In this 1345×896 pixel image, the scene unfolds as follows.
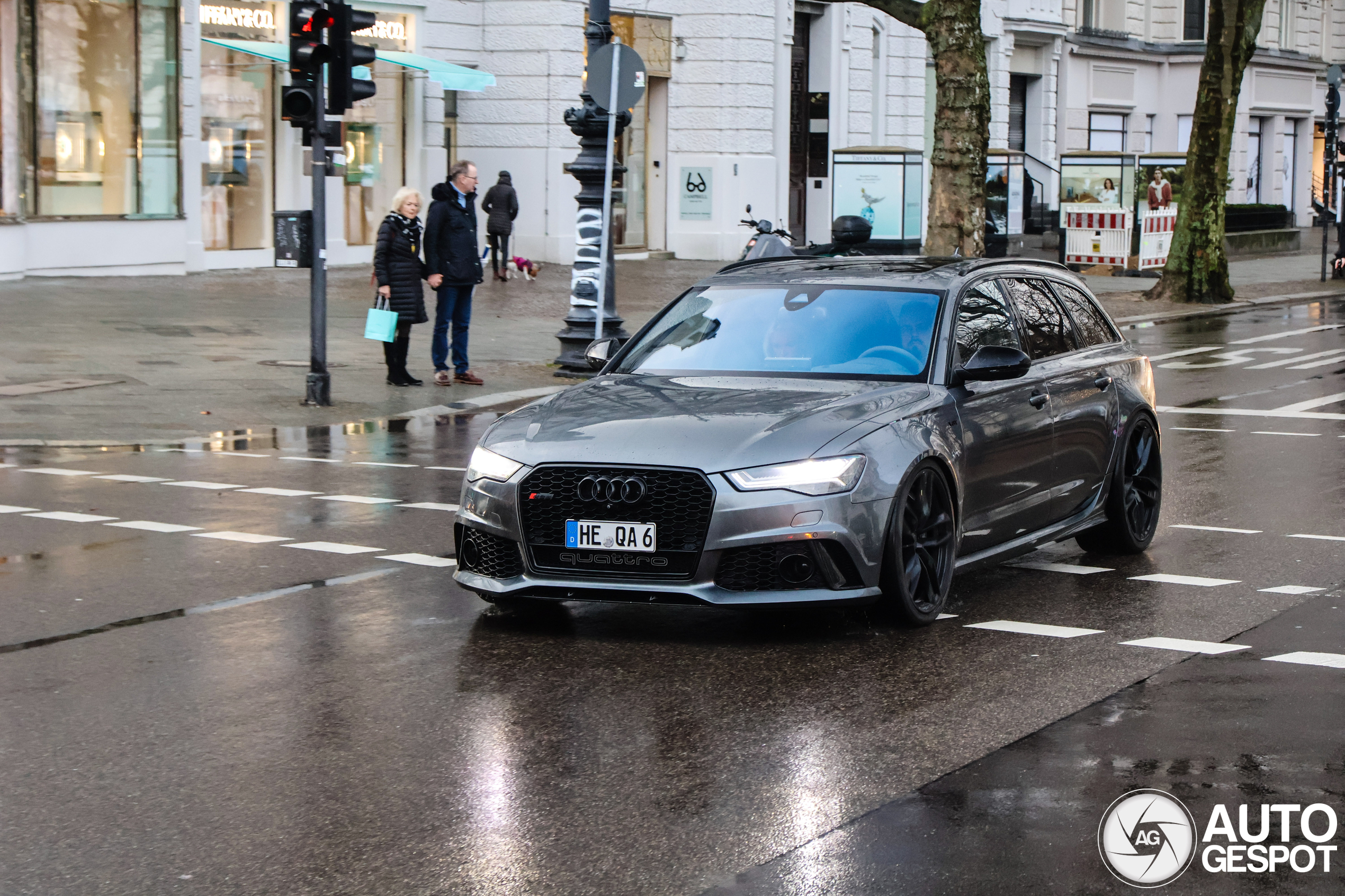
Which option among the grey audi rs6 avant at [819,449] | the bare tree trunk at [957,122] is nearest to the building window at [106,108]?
the bare tree trunk at [957,122]

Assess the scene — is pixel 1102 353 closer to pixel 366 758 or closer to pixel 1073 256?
pixel 366 758

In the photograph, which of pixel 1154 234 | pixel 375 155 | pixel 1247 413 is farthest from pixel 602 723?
pixel 1154 234

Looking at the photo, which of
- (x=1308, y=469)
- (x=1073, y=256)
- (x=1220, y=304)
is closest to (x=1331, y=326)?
(x=1220, y=304)

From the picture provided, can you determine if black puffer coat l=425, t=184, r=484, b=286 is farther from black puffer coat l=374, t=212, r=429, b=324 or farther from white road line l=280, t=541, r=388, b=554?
white road line l=280, t=541, r=388, b=554

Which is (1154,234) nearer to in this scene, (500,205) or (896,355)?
(500,205)

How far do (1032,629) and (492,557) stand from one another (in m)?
2.20

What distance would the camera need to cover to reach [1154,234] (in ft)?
120

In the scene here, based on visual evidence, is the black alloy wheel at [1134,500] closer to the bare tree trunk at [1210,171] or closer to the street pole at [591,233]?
the street pole at [591,233]

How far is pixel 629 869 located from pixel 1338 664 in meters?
3.40

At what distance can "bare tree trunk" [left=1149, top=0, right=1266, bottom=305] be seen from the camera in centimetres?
3114

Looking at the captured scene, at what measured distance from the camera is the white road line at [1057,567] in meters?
9.17

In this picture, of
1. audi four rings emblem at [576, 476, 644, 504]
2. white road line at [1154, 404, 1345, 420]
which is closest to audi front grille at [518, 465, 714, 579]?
audi four rings emblem at [576, 476, 644, 504]

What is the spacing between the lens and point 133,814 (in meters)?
5.18

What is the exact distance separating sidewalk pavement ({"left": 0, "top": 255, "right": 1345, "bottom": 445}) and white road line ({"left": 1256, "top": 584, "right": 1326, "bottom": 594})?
8.35m
